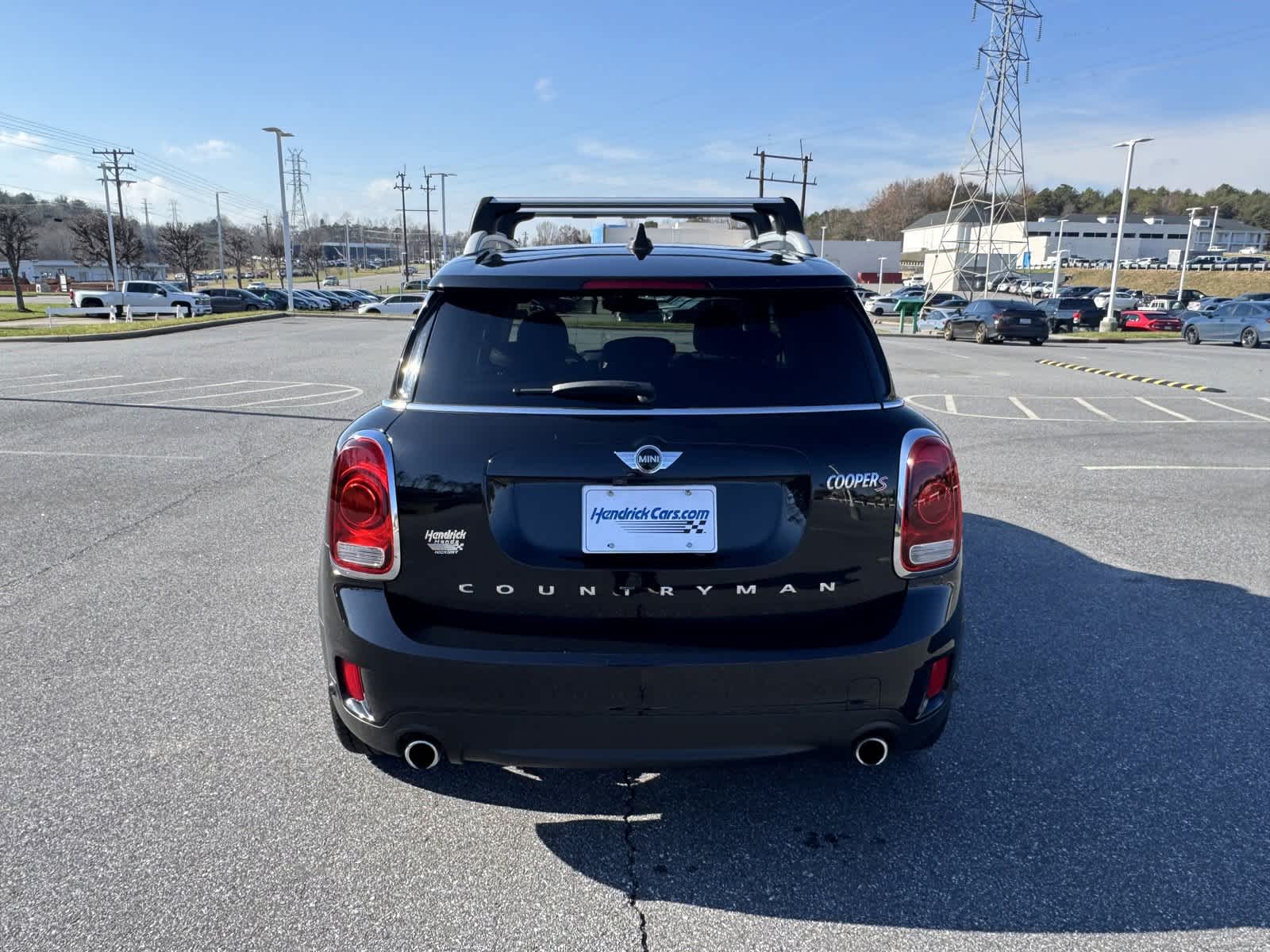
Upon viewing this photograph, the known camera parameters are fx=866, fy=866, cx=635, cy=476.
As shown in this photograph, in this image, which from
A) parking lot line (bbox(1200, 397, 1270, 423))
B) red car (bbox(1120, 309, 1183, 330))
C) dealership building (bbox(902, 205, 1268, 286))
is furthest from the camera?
dealership building (bbox(902, 205, 1268, 286))

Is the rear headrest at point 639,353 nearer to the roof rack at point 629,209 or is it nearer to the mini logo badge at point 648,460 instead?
the mini logo badge at point 648,460

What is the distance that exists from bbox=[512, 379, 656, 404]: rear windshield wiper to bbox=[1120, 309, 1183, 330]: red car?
4376 centimetres

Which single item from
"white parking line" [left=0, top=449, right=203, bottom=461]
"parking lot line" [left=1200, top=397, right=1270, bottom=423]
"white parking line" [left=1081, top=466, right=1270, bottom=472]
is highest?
"parking lot line" [left=1200, top=397, right=1270, bottom=423]

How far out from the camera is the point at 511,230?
5.20 m

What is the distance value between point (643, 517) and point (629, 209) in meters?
2.65

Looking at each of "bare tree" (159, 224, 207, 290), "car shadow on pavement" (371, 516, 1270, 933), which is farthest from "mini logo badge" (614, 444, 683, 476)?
"bare tree" (159, 224, 207, 290)

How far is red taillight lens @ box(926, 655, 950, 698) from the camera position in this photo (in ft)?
8.38

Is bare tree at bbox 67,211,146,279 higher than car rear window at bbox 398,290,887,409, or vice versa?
bare tree at bbox 67,211,146,279

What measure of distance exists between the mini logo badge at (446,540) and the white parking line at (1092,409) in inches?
461

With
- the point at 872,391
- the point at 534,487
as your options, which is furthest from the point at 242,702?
the point at 872,391

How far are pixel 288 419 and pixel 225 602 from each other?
6786mm

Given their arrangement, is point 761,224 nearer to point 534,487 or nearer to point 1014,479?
point 534,487

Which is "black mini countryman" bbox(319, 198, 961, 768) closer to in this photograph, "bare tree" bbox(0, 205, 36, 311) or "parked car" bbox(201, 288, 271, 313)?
"parked car" bbox(201, 288, 271, 313)

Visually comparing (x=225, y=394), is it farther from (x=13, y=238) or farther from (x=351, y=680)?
(x=13, y=238)
